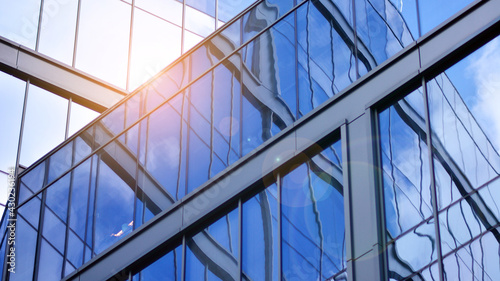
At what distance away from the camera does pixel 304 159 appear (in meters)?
15.9

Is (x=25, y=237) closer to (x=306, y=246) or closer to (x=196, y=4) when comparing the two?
(x=306, y=246)

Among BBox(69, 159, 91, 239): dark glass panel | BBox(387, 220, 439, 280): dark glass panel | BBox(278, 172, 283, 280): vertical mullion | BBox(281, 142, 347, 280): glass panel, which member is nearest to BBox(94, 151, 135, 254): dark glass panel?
BBox(69, 159, 91, 239): dark glass panel

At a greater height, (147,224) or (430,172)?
(147,224)

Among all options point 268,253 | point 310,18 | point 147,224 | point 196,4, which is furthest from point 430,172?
point 196,4

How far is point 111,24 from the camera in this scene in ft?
115

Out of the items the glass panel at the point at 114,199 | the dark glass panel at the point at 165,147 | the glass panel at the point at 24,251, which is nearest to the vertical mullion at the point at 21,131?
the glass panel at the point at 24,251

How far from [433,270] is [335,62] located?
4.94 metres

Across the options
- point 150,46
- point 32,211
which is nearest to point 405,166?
point 32,211

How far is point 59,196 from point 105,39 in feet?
45.0

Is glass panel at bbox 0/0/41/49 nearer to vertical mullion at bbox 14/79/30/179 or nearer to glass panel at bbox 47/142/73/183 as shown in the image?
vertical mullion at bbox 14/79/30/179

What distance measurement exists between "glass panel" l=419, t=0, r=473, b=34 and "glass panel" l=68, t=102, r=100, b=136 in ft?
65.8

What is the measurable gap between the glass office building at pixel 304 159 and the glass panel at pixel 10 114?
29.3 feet

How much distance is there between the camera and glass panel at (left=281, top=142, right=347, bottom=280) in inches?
566

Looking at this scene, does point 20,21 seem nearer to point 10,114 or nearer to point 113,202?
point 10,114
